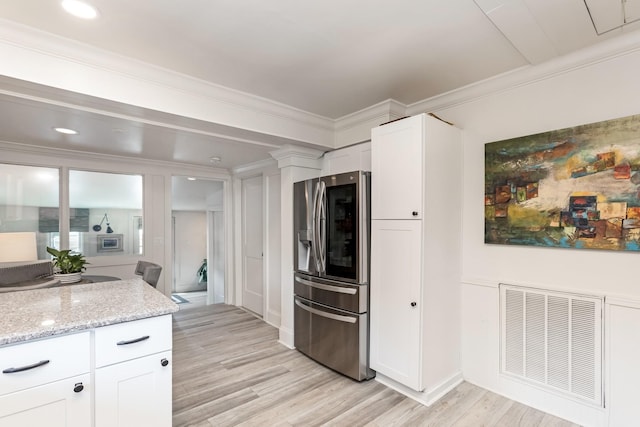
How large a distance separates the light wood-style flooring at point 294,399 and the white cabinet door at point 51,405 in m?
0.92

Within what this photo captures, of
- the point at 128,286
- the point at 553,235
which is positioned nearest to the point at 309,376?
the point at 128,286

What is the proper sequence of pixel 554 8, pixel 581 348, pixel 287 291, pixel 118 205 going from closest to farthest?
pixel 554 8 < pixel 581 348 < pixel 287 291 < pixel 118 205

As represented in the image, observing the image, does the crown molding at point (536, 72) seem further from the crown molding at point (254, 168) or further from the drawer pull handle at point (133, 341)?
the drawer pull handle at point (133, 341)

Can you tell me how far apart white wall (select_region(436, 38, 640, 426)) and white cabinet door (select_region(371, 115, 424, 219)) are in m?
0.64

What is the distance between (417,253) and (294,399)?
5.09 feet

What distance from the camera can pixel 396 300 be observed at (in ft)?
8.18

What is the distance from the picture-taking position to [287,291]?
143 inches

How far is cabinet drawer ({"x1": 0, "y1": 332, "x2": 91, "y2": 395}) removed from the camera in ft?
4.21

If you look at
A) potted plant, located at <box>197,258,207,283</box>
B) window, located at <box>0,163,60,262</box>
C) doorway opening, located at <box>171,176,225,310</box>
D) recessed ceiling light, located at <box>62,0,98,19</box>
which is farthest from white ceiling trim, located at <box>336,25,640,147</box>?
potted plant, located at <box>197,258,207,283</box>

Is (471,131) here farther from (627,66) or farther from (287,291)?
(287,291)

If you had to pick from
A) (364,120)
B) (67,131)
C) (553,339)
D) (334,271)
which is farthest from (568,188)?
(67,131)

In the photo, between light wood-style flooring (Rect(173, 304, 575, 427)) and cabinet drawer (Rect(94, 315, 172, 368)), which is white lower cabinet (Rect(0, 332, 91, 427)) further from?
light wood-style flooring (Rect(173, 304, 575, 427))

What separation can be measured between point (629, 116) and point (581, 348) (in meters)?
1.57

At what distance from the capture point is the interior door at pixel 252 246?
4777mm
